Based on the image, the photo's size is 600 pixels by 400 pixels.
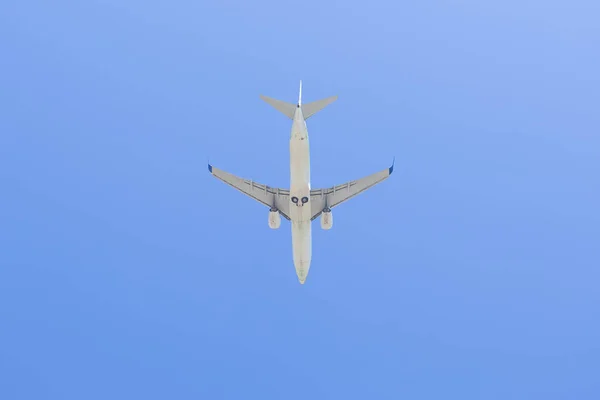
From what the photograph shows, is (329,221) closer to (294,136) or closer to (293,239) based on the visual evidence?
(293,239)

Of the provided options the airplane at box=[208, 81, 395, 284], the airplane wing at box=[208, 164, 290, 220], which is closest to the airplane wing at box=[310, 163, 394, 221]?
the airplane at box=[208, 81, 395, 284]

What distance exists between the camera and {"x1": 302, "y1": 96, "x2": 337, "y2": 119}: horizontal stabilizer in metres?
80.6

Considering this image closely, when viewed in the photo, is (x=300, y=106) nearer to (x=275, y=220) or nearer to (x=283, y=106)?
(x=283, y=106)

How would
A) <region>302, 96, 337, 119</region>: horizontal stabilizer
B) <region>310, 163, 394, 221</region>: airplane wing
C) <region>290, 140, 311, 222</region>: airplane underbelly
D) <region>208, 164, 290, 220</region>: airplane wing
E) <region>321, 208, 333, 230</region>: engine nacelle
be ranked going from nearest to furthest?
<region>290, 140, 311, 222</region>: airplane underbelly, <region>302, 96, 337, 119</region>: horizontal stabilizer, <region>321, 208, 333, 230</region>: engine nacelle, <region>310, 163, 394, 221</region>: airplane wing, <region>208, 164, 290, 220</region>: airplane wing

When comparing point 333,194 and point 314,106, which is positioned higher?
point 314,106

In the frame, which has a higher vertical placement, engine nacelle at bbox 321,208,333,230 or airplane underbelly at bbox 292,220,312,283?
engine nacelle at bbox 321,208,333,230

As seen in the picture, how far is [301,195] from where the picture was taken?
83562mm

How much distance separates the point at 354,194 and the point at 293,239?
8.18 metres

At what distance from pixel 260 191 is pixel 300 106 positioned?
14.8 meters

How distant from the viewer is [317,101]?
8081cm

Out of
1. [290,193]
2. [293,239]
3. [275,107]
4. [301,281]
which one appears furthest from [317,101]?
[301,281]

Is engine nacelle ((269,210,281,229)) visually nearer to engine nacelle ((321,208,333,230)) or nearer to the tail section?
engine nacelle ((321,208,333,230))

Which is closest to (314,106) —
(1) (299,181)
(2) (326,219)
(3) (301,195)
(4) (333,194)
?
(1) (299,181)

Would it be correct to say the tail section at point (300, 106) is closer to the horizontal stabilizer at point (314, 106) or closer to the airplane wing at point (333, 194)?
the horizontal stabilizer at point (314, 106)
